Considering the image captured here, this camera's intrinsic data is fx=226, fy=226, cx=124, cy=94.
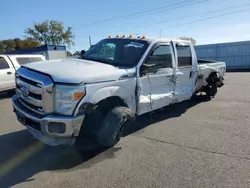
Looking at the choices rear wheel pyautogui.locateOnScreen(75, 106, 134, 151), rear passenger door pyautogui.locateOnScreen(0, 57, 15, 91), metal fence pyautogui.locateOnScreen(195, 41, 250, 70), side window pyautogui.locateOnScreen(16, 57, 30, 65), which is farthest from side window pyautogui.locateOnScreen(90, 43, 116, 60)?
metal fence pyautogui.locateOnScreen(195, 41, 250, 70)

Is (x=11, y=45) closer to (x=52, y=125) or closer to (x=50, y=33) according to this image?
(x=50, y=33)

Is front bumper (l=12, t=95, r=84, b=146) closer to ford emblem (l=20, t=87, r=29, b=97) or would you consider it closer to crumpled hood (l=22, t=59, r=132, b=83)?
ford emblem (l=20, t=87, r=29, b=97)

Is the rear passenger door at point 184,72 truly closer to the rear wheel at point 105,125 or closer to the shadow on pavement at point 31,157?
the shadow on pavement at point 31,157

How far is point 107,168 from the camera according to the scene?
3.45m

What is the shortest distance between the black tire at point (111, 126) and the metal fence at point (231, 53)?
23.9m

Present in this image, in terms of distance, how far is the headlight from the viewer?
10.8 ft

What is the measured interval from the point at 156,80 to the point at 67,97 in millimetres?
2205

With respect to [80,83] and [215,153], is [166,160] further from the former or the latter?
[80,83]

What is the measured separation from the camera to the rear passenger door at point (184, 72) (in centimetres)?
569

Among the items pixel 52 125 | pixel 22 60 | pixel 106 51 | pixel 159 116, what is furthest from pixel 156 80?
pixel 22 60

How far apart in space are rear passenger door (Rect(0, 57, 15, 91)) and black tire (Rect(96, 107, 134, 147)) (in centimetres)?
685

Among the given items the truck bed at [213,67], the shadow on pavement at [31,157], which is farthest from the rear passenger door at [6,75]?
the truck bed at [213,67]

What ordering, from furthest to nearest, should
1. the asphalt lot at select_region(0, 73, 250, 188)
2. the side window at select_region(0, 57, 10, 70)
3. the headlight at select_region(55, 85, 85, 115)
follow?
the side window at select_region(0, 57, 10, 70), the headlight at select_region(55, 85, 85, 115), the asphalt lot at select_region(0, 73, 250, 188)

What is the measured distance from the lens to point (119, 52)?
4855 mm
